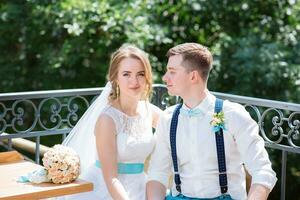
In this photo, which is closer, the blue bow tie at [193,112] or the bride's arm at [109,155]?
the blue bow tie at [193,112]

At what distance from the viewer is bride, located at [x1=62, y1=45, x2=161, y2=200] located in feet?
12.5

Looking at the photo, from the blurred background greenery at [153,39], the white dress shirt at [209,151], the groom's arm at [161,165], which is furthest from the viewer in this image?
the blurred background greenery at [153,39]

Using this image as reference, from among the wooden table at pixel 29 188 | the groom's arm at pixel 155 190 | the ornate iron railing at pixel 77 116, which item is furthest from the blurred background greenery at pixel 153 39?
the wooden table at pixel 29 188

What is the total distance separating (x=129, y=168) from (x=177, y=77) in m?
0.67

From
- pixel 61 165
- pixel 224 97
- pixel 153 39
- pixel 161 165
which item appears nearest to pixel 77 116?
pixel 224 97

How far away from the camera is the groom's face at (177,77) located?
3568 millimetres

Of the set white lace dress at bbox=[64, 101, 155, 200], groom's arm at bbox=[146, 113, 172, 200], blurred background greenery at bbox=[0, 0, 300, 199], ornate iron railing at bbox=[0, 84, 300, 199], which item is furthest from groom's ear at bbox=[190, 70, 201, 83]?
blurred background greenery at bbox=[0, 0, 300, 199]

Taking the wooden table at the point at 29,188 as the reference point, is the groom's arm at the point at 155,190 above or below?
below

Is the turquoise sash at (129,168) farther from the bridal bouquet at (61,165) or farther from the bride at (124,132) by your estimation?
the bridal bouquet at (61,165)

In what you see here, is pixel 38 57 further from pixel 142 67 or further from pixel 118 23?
pixel 142 67

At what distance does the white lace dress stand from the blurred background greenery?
3.00 m

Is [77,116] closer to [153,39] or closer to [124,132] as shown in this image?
[124,132]

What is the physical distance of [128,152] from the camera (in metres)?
3.89

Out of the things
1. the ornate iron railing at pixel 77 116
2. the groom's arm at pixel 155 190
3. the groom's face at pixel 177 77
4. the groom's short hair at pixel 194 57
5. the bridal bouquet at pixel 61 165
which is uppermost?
the groom's short hair at pixel 194 57
